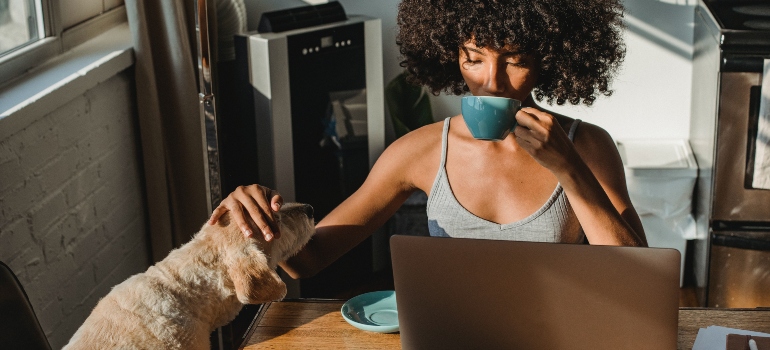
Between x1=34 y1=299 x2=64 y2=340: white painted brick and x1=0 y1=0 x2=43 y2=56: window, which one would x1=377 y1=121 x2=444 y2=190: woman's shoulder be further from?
x1=0 y1=0 x2=43 y2=56: window

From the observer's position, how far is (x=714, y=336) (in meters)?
1.39

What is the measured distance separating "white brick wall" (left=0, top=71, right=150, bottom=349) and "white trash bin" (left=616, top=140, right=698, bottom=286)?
6.40 feet

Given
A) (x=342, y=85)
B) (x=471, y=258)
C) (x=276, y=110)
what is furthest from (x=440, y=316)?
(x=342, y=85)

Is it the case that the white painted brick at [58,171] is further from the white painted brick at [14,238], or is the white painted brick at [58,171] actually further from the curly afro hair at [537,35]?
the curly afro hair at [537,35]

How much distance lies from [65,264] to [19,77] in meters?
0.55

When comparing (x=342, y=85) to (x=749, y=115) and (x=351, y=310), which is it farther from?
(x=351, y=310)

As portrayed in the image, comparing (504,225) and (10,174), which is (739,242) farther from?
(10,174)

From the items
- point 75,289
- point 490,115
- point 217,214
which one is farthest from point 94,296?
point 490,115

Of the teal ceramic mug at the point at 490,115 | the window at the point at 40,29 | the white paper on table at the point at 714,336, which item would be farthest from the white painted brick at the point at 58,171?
the white paper on table at the point at 714,336

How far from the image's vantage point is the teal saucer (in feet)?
4.76

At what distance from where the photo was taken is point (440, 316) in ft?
3.77

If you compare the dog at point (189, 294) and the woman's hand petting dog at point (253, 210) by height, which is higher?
the woman's hand petting dog at point (253, 210)

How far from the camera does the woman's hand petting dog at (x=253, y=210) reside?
4.89ft

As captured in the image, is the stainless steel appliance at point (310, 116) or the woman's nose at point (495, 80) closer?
the woman's nose at point (495, 80)
